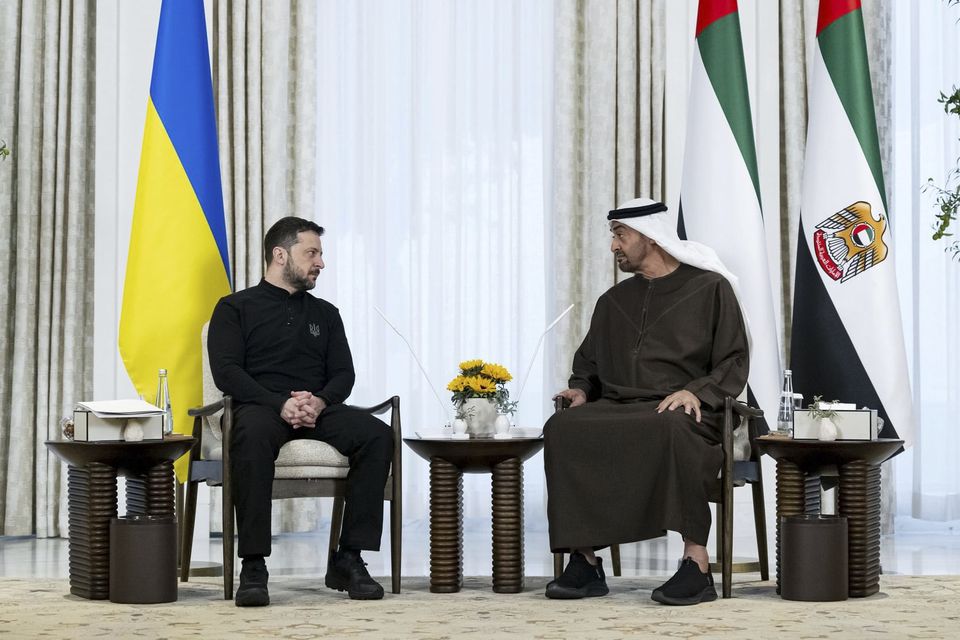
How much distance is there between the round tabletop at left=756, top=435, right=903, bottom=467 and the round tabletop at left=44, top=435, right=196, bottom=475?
6.07 ft

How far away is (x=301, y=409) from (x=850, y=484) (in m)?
1.76

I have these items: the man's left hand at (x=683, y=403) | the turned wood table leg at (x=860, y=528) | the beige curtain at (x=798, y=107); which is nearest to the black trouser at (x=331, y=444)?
the man's left hand at (x=683, y=403)

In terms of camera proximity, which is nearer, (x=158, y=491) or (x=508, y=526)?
(x=158, y=491)

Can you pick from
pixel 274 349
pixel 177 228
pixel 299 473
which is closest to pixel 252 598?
pixel 299 473

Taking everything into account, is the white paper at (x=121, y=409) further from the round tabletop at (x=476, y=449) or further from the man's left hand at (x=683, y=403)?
the man's left hand at (x=683, y=403)

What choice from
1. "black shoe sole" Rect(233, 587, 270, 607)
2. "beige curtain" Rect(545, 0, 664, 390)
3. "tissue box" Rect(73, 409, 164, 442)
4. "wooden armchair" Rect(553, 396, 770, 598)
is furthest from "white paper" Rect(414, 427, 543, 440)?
"beige curtain" Rect(545, 0, 664, 390)

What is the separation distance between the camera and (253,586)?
11.7 ft

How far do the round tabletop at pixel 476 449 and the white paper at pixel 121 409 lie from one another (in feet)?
2.75

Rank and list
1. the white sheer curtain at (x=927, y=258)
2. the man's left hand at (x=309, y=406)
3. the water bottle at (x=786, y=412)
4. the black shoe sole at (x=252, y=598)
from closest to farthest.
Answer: the black shoe sole at (x=252, y=598), the man's left hand at (x=309, y=406), the water bottle at (x=786, y=412), the white sheer curtain at (x=927, y=258)

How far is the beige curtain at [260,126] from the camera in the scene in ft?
18.1

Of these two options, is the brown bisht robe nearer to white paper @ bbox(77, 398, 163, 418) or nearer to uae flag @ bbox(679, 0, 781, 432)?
uae flag @ bbox(679, 0, 781, 432)

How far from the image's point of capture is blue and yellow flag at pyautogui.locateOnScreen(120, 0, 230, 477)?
4398 mm

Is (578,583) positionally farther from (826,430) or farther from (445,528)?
(826,430)

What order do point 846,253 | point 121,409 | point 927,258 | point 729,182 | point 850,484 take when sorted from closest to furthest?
point 121,409 → point 850,484 → point 846,253 → point 729,182 → point 927,258
